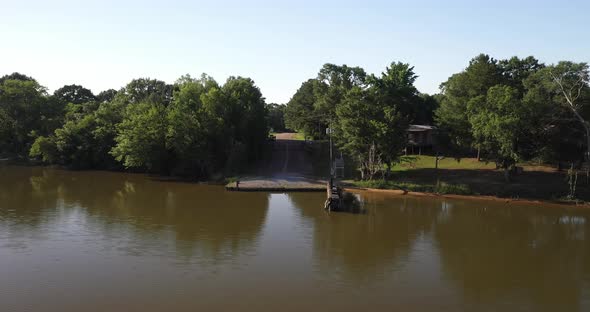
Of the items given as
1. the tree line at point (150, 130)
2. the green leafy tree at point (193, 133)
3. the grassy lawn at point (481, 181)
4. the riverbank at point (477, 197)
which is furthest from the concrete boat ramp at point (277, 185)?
the green leafy tree at point (193, 133)

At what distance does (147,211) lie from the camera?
34.8 meters

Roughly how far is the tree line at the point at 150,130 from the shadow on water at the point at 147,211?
15.7 ft

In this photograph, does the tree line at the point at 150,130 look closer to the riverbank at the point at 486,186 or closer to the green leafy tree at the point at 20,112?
the green leafy tree at the point at 20,112

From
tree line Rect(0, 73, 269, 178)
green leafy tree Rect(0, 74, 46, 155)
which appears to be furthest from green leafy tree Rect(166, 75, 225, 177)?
green leafy tree Rect(0, 74, 46, 155)

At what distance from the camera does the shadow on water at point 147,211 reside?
25797 millimetres

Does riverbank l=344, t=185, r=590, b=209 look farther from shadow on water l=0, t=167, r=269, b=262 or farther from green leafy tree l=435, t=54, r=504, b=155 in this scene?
shadow on water l=0, t=167, r=269, b=262

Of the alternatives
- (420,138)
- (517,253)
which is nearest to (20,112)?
(420,138)

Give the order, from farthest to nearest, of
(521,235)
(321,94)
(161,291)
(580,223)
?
(321,94), (580,223), (521,235), (161,291)

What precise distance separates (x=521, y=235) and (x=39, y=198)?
128ft

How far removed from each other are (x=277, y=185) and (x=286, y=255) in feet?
72.1

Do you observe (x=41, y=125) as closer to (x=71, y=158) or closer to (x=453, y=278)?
(x=71, y=158)

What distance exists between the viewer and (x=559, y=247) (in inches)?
1044

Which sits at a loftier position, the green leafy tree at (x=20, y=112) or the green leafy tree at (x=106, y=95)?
the green leafy tree at (x=106, y=95)

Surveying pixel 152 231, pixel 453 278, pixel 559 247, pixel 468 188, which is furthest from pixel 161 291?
pixel 468 188
